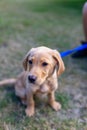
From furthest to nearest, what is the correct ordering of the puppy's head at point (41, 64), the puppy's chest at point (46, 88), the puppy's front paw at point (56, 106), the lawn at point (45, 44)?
→ 1. the puppy's front paw at point (56, 106)
2. the lawn at point (45, 44)
3. the puppy's chest at point (46, 88)
4. the puppy's head at point (41, 64)

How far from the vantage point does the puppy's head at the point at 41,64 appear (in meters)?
2.35

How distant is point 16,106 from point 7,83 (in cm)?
34

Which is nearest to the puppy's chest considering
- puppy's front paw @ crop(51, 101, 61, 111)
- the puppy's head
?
the puppy's head

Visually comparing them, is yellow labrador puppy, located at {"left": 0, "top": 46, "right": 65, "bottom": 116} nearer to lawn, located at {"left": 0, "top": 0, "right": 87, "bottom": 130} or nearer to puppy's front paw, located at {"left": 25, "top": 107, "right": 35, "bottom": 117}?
puppy's front paw, located at {"left": 25, "top": 107, "right": 35, "bottom": 117}

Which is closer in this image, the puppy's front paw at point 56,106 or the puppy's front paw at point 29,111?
the puppy's front paw at point 29,111

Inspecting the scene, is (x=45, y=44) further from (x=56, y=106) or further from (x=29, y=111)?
(x=29, y=111)

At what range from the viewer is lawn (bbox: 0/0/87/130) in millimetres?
2750

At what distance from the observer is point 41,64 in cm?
237

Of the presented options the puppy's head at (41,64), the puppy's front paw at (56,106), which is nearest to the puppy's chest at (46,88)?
the puppy's head at (41,64)

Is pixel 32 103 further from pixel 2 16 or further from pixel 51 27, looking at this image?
pixel 2 16

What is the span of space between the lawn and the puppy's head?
1.70 ft

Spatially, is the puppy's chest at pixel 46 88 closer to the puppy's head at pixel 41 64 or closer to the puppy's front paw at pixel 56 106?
the puppy's head at pixel 41 64

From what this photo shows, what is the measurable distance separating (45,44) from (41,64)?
2.19m

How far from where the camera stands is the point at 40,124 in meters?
2.69
